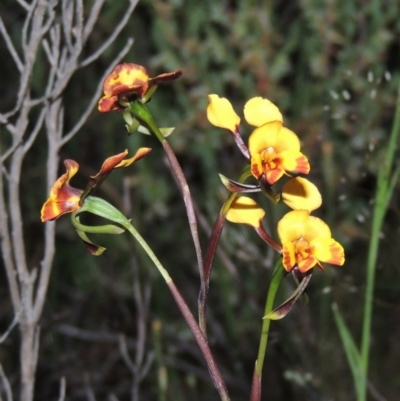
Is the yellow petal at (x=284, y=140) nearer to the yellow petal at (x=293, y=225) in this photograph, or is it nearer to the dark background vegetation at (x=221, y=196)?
the yellow petal at (x=293, y=225)

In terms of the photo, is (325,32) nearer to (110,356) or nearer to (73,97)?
(73,97)

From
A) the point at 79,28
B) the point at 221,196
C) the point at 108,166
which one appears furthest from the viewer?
the point at 221,196

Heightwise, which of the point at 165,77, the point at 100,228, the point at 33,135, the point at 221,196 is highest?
the point at 165,77

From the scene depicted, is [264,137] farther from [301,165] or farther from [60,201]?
[60,201]

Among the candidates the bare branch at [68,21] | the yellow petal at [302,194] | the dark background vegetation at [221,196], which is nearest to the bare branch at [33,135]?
the bare branch at [68,21]

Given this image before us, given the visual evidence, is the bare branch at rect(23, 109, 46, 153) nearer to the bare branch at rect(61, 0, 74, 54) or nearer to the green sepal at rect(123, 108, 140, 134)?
the bare branch at rect(61, 0, 74, 54)

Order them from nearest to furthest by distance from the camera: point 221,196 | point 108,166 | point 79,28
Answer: point 108,166, point 79,28, point 221,196

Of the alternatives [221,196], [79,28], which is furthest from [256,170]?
[221,196]

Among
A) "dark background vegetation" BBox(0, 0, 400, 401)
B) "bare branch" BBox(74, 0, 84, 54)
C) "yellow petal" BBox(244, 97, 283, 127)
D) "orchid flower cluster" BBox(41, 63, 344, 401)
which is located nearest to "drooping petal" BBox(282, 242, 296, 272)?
"orchid flower cluster" BBox(41, 63, 344, 401)
